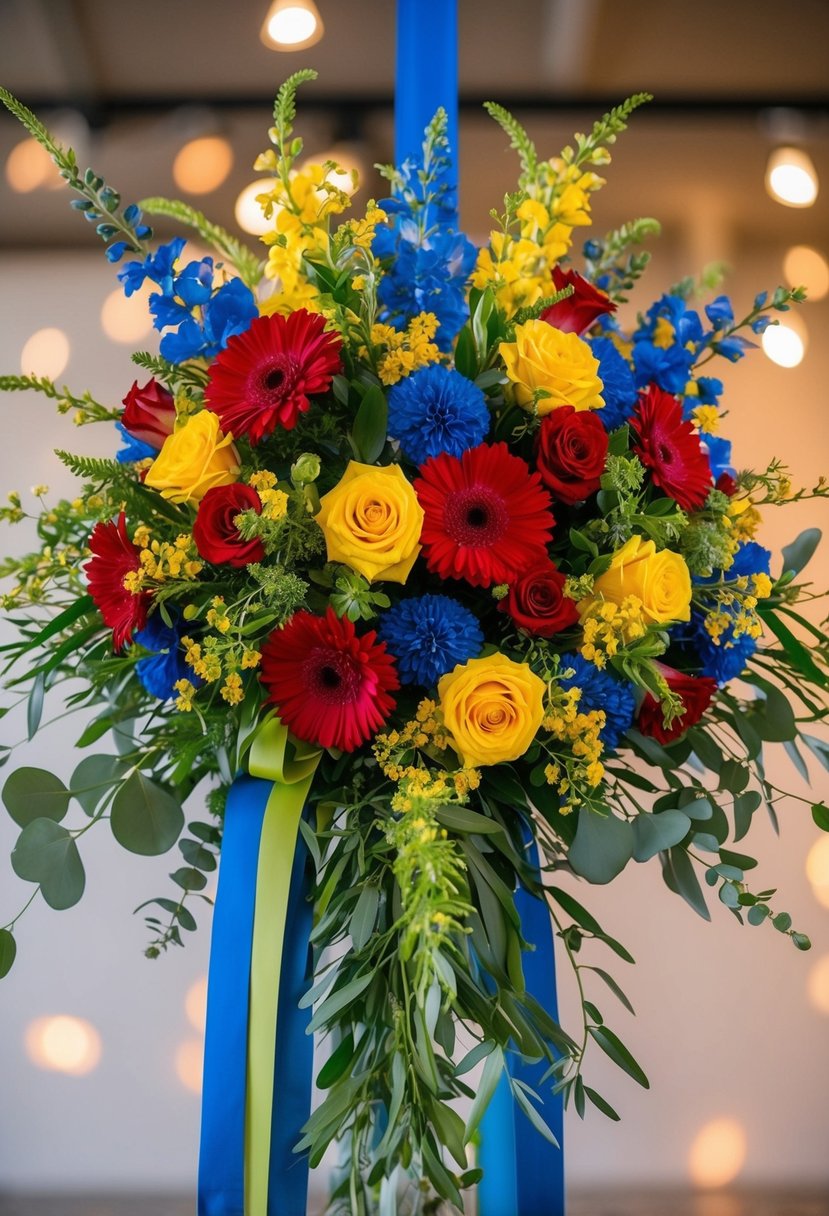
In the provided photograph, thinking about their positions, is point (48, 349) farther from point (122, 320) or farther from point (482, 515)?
point (482, 515)

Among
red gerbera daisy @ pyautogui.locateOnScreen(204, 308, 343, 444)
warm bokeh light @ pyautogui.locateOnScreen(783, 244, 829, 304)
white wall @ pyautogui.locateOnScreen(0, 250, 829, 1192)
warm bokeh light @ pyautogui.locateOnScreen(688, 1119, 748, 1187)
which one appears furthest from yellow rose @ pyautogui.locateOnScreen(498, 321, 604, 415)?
warm bokeh light @ pyautogui.locateOnScreen(688, 1119, 748, 1187)

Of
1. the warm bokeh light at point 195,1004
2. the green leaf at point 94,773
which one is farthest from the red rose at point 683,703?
the warm bokeh light at point 195,1004

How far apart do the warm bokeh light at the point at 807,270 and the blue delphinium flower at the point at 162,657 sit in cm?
100

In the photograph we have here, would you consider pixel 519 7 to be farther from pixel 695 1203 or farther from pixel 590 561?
pixel 695 1203

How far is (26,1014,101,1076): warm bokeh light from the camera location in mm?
1166

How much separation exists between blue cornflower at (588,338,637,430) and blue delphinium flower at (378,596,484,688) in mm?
160

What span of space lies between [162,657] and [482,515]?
0.20 meters

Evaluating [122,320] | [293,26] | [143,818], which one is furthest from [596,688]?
[293,26]

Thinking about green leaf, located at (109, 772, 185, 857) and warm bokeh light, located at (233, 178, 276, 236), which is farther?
warm bokeh light, located at (233, 178, 276, 236)

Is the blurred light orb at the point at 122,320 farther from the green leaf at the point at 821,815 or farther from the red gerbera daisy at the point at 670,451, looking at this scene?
the green leaf at the point at 821,815

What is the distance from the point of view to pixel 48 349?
126cm

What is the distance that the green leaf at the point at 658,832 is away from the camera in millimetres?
567

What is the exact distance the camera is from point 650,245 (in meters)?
1.29

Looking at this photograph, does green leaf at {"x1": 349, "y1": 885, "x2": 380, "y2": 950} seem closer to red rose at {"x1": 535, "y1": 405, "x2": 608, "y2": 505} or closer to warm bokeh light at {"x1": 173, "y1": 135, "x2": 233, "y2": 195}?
red rose at {"x1": 535, "y1": 405, "x2": 608, "y2": 505}
